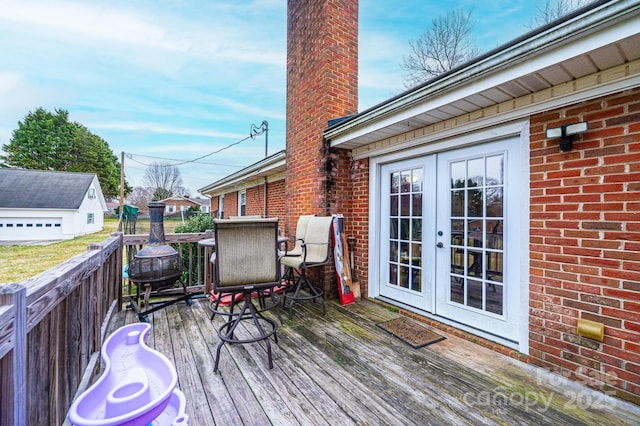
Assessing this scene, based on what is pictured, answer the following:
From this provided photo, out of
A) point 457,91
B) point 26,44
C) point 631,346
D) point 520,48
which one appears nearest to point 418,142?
point 457,91

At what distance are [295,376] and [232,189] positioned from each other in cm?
923

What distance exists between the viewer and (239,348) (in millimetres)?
Answer: 2746

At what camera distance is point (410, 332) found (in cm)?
305

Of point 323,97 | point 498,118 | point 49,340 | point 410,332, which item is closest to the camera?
point 49,340

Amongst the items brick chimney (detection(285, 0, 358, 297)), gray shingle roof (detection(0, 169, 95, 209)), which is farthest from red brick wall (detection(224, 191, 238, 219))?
gray shingle roof (detection(0, 169, 95, 209))

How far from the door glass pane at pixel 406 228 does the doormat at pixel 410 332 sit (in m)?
0.47

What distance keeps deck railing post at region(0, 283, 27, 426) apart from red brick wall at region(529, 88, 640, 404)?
3.12m

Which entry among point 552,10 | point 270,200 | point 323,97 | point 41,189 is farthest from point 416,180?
point 41,189

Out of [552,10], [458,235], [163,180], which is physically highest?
[552,10]

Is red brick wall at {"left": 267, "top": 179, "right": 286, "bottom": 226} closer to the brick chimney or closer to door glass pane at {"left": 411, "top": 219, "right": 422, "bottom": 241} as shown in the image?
the brick chimney

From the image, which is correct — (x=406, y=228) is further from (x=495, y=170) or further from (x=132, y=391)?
(x=132, y=391)

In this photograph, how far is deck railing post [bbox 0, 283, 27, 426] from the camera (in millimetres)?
875

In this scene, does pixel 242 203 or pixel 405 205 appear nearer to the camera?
pixel 405 205

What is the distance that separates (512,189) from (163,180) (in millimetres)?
34834
